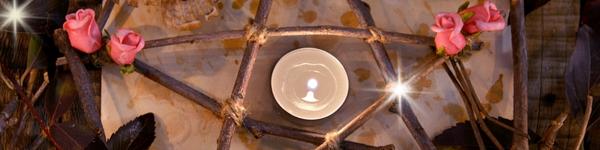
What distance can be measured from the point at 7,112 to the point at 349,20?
1.61 ft

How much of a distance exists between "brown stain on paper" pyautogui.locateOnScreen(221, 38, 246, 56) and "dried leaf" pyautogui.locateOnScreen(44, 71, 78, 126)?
22cm

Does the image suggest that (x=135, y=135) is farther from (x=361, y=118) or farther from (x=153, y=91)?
(x=361, y=118)

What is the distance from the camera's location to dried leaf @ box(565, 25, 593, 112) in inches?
32.2

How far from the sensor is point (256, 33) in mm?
802

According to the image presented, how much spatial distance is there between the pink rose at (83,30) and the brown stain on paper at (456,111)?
498mm

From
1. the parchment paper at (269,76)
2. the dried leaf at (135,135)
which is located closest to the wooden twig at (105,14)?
the parchment paper at (269,76)

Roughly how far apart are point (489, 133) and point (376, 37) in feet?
0.68

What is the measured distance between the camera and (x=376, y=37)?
822 mm

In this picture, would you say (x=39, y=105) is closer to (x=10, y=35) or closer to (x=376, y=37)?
(x=10, y=35)

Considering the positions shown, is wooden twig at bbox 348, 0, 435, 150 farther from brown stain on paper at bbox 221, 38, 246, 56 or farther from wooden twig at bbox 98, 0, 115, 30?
wooden twig at bbox 98, 0, 115, 30

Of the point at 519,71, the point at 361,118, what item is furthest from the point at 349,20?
the point at 519,71

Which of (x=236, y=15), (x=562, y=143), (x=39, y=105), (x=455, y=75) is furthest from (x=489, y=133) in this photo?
(x=39, y=105)

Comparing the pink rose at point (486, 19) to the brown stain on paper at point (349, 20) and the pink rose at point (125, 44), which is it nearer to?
the brown stain on paper at point (349, 20)

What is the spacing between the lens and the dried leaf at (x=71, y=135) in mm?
712
